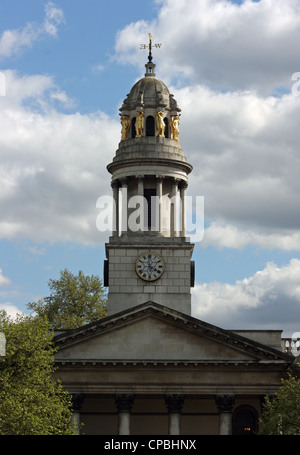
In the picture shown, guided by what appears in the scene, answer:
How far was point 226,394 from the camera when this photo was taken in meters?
70.6

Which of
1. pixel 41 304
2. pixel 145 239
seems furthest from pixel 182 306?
pixel 41 304

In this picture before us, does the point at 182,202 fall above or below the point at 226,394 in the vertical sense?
above

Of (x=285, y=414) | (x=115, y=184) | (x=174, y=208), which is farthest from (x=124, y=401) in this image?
(x=115, y=184)

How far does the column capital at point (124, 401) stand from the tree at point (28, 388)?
280 inches

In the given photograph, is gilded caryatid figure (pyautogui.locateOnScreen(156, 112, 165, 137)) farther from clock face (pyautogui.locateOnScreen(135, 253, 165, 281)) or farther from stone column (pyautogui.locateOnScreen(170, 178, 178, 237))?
clock face (pyautogui.locateOnScreen(135, 253, 165, 281))

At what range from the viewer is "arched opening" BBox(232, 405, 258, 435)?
244 ft

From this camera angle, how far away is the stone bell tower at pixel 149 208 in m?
78.2

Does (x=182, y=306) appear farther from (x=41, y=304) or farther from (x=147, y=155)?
(x=41, y=304)

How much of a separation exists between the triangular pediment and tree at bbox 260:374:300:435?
25.9 ft

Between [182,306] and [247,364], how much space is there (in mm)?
9181

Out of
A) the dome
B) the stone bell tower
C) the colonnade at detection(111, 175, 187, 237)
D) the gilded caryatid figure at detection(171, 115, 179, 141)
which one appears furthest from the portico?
the dome

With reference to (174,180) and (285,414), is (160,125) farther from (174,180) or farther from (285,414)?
(285,414)

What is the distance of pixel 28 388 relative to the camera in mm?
59062

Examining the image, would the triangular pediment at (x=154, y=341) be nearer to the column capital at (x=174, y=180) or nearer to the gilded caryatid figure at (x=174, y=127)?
the column capital at (x=174, y=180)
